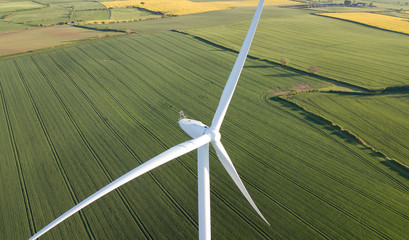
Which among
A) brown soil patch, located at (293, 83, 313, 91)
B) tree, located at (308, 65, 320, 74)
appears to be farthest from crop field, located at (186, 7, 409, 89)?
brown soil patch, located at (293, 83, 313, 91)

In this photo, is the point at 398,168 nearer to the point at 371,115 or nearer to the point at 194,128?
the point at 371,115

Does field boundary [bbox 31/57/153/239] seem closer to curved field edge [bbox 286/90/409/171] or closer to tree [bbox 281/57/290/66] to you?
curved field edge [bbox 286/90/409/171]

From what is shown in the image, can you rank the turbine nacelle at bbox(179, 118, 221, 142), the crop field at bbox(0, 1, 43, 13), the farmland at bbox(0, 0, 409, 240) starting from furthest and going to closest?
the crop field at bbox(0, 1, 43, 13) < the farmland at bbox(0, 0, 409, 240) < the turbine nacelle at bbox(179, 118, 221, 142)

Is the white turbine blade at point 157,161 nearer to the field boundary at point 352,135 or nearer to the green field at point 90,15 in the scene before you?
the field boundary at point 352,135

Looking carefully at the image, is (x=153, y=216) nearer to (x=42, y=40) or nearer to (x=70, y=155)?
(x=70, y=155)

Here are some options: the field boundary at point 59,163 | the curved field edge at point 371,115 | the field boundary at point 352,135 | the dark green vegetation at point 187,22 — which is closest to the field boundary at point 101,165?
the field boundary at point 59,163

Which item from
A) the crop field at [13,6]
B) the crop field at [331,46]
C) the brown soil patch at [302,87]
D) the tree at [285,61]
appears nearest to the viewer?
the brown soil patch at [302,87]

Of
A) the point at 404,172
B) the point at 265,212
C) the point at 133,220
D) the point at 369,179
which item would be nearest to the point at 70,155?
the point at 133,220
